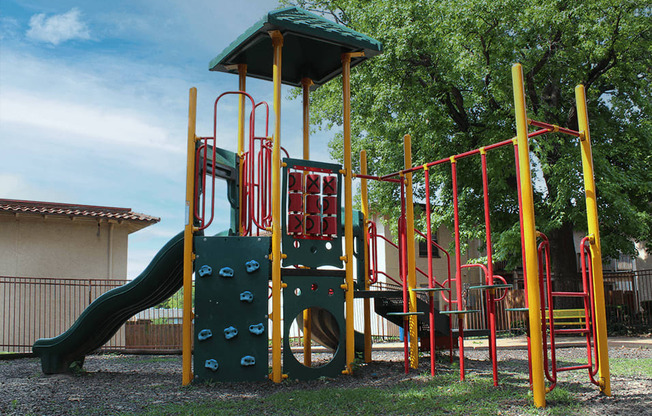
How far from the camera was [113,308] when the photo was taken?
895 cm

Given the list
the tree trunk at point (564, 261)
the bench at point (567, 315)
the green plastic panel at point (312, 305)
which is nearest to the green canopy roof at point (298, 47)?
the green plastic panel at point (312, 305)

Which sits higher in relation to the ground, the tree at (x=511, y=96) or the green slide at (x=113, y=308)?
the tree at (x=511, y=96)

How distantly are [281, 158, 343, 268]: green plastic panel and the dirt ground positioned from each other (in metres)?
1.64

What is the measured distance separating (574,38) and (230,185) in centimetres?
1413

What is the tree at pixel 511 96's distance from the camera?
17.5 metres

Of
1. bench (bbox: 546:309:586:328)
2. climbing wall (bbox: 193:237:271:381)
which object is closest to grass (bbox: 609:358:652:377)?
A: bench (bbox: 546:309:586:328)

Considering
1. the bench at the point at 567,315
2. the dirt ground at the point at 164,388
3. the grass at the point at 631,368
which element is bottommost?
the grass at the point at 631,368

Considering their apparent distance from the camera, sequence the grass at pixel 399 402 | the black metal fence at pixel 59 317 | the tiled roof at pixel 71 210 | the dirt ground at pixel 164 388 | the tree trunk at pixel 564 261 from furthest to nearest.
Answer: the tree trunk at pixel 564 261, the tiled roof at pixel 71 210, the black metal fence at pixel 59 317, the dirt ground at pixel 164 388, the grass at pixel 399 402

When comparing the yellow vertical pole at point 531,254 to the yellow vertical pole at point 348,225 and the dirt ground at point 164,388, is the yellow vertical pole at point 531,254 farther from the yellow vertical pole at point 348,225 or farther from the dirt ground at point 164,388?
the yellow vertical pole at point 348,225

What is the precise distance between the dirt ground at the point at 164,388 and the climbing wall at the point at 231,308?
0.85ft

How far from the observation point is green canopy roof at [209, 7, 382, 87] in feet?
27.2

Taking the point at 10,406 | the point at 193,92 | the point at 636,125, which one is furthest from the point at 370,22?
the point at 10,406

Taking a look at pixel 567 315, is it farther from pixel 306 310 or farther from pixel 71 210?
pixel 71 210

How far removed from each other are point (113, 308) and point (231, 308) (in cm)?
226
